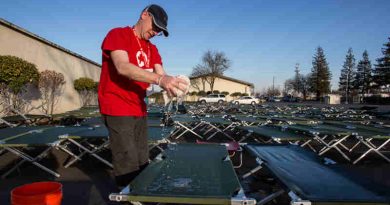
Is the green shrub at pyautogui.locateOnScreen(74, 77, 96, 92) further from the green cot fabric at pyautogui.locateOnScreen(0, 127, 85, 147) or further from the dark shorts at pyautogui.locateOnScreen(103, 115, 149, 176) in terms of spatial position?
the dark shorts at pyautogui.locateOnScreen(103, 115, 149, 176)

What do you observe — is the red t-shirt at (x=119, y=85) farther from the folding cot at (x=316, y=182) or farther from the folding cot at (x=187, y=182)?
the folding cot at (x=316, y=182)

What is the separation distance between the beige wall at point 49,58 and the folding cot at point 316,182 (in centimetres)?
1222

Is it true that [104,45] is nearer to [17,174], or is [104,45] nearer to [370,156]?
[17,174]

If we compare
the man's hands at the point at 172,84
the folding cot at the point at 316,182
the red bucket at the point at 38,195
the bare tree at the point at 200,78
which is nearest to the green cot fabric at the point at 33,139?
the red bucket at the point at 38,195

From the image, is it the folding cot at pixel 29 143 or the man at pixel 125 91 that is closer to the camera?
the man at pixel 125 91

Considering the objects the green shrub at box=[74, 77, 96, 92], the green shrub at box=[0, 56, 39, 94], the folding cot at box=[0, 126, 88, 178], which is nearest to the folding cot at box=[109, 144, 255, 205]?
the folding cot at box=[0, 126, 88, 178]

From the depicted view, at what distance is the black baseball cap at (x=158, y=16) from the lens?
96.3 inches

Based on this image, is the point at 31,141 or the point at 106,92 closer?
the point at 106,92

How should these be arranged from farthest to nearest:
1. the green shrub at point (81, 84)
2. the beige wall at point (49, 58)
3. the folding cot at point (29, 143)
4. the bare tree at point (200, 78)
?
the bare tree at point (200, 78), the green shrub at point (81, 84), the beige wall at point (49, 58), the folding cot at point (29, 143)

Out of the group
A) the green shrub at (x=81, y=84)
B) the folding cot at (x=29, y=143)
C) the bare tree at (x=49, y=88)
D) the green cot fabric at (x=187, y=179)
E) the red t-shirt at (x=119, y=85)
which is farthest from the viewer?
the green shrub at (x=81, y=84)

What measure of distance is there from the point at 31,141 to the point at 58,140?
1.17ft

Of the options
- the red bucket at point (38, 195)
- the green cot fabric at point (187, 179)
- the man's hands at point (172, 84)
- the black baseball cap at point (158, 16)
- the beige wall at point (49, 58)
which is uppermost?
the beige wall at point (49, 58)

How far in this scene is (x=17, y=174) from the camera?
4996mm

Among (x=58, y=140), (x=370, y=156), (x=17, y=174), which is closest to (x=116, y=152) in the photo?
(x=58, y=140)
